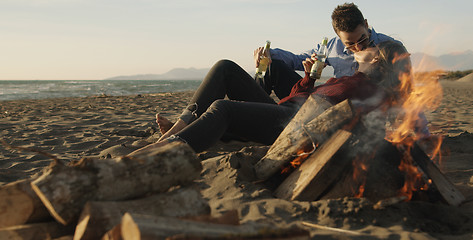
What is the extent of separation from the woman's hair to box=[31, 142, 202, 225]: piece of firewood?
1.74 m

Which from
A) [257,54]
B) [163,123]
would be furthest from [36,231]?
[257,54]

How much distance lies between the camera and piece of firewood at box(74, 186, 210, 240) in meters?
1.57

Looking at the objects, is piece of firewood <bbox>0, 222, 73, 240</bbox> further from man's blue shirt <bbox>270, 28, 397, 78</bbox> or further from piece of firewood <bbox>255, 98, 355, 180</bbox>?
man's blue shirt <bbox>270, 28, 397, 78</bbox>

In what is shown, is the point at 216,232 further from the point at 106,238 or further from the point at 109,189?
the point at 109,189

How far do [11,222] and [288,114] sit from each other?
2.39 meters

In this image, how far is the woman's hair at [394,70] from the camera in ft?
9.02

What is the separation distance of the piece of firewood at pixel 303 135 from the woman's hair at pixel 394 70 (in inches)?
24.0

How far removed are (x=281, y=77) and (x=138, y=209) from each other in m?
3.28

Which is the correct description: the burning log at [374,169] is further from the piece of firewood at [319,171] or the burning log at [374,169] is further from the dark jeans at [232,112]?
the dark jeans at [232,112]

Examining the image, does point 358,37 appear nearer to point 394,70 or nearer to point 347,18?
point 347,18

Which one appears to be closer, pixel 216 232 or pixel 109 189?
pixel 216 232

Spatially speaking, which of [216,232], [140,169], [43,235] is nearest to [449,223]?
[216,232]

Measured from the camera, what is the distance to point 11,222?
1.77m

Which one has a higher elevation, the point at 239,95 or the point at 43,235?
the point at 239,95
